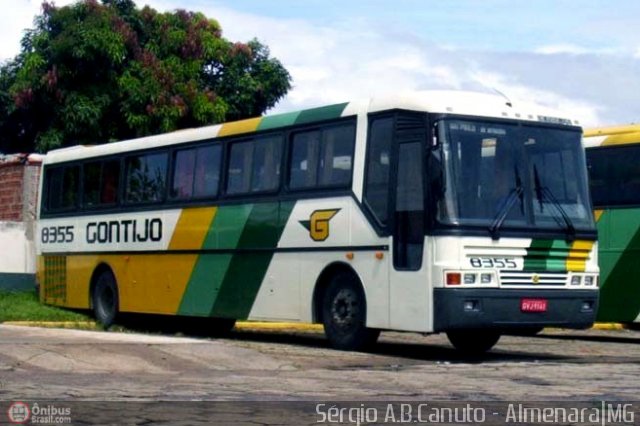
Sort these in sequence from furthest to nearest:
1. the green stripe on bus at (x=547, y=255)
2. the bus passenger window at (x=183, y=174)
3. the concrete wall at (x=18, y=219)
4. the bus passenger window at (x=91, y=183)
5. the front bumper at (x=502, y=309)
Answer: the concrete wall at (x=18, y=219)
the bus passenger window at (x=91, y=183)
the bus passenger window at (x=183, y=174)
the green stripe on bus at (x=547, y=255)
the front bumper at (x=502, y=309)

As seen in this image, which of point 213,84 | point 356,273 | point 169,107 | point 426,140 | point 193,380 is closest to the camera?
point 193,380

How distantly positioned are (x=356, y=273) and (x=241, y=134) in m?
3.31

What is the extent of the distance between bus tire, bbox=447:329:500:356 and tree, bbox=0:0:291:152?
15.6 metres

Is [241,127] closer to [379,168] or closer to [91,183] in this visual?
[379,168]

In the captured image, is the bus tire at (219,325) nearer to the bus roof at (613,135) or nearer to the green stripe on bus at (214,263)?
the green stripe on bus at (214,263)

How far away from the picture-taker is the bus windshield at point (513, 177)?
1532 cm

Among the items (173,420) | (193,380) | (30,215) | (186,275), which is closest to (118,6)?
(30,215)

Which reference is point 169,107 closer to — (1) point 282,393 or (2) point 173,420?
(1) point 282,393

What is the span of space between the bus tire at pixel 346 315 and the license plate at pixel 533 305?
1.94 m

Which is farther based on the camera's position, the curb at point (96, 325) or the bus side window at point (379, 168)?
the curb at point (96, 325)

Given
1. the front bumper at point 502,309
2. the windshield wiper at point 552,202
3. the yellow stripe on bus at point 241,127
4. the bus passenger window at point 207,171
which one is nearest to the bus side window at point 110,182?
the bus passenger window at point 207,171

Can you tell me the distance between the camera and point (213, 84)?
3488 centimetres

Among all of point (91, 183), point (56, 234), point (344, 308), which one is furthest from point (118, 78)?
point (344, 308)

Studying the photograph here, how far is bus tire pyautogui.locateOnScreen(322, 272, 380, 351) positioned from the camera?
1642 centimetres
